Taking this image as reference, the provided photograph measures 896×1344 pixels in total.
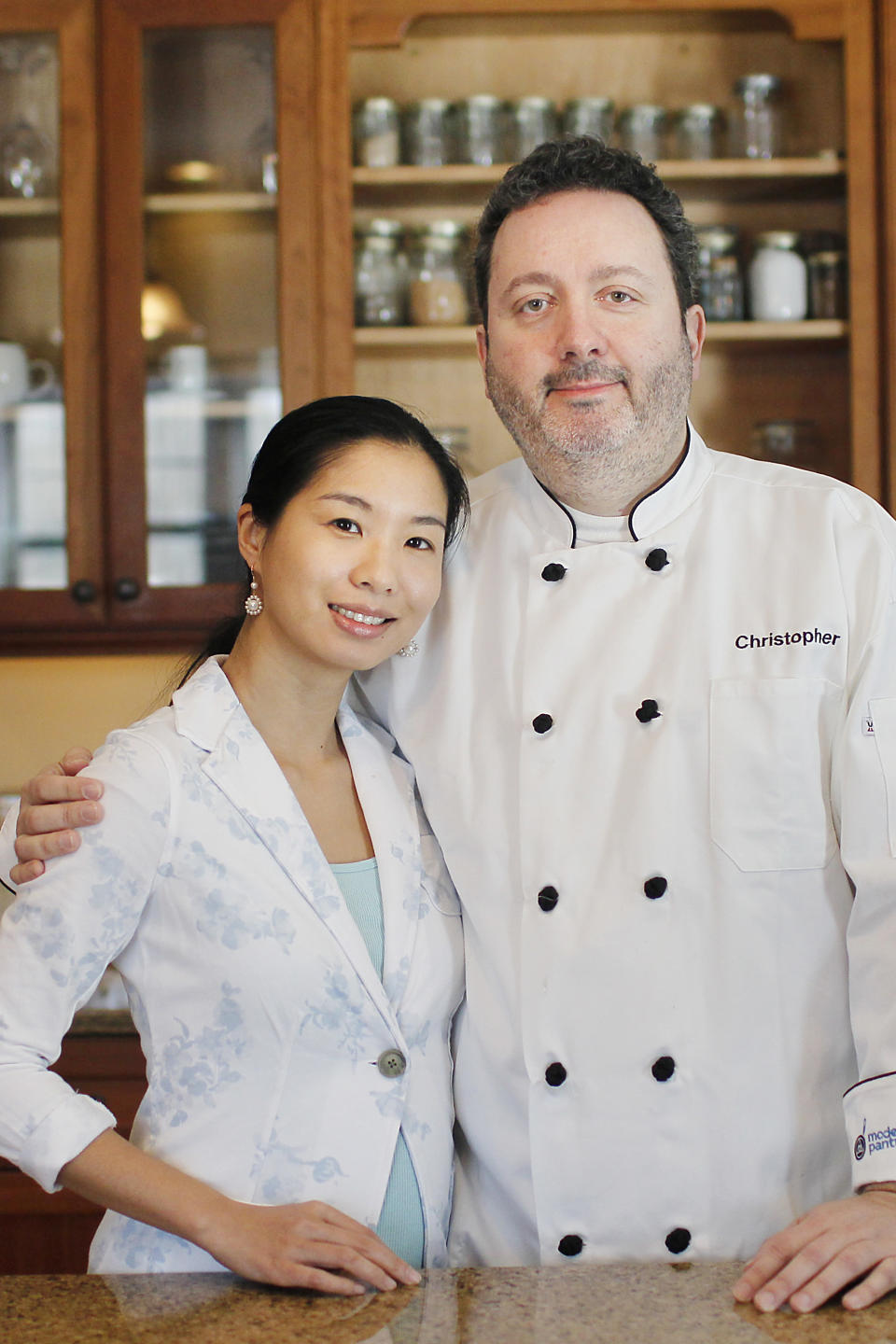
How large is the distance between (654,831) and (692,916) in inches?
3.4

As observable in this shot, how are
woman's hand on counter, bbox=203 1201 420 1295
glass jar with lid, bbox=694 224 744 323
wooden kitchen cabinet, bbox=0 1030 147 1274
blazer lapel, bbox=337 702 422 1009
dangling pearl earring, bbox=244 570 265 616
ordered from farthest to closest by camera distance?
glass jar with lid, bbox=694 224 744 323
wooden kitchen cabinet, bbox=0 1030 147 1274
dangling pearl earring, bbox=244 570 265 616
blazer lapel, bbox=337 702 422 1009
woman's hand on counter, bbox=203 1201 420 1295

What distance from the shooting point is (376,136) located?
236 cm

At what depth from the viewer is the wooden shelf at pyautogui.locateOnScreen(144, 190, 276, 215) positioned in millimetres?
2326

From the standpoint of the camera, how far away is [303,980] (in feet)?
3.62

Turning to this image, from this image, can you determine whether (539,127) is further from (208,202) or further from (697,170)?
(208,202)

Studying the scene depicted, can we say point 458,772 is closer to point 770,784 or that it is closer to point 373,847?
point 373,847

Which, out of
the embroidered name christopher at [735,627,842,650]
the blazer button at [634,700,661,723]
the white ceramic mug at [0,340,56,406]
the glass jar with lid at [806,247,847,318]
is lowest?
the blazer button at [634,700,661,723]

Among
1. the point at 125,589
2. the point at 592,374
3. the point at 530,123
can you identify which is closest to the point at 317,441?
the point at 592,374

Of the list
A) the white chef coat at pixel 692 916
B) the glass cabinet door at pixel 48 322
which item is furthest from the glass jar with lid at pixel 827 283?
the glass cabinet door at pixel 48 322

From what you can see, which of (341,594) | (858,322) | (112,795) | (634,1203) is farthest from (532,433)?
(858,322)

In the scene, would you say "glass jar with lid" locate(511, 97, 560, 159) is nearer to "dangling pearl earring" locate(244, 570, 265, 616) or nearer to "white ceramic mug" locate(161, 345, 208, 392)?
"white ceramic mug" locate(161, 345, 208, 392)

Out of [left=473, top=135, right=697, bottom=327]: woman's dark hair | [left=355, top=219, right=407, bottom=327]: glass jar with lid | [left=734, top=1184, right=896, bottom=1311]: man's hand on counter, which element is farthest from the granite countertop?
[left=355, top=219, right=407, bottom=327]: glass jar with lid

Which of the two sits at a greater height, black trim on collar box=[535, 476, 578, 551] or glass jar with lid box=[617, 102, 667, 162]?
glass jar with lid box=[617, 102, 667, 162]

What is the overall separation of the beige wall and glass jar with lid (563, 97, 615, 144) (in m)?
1.31
